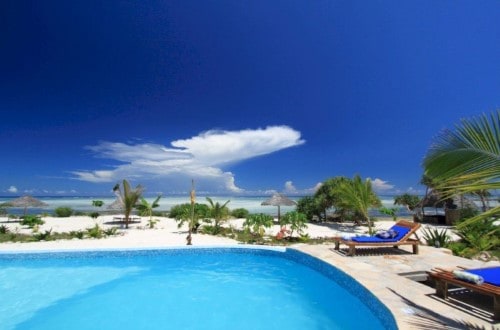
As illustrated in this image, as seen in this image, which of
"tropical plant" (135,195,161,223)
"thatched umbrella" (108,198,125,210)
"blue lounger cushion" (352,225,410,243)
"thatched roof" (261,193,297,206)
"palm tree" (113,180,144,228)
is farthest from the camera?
"thatched roof" (261,193,297,206)

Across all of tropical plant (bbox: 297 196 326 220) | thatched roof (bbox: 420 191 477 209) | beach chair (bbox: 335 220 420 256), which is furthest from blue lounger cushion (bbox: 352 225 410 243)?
thatched roof (bbox: 420 191 477 209)

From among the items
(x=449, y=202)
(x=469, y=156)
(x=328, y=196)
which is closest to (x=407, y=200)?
(x=449, y=202)

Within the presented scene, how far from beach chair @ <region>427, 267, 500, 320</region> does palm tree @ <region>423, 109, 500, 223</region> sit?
7.78 ft

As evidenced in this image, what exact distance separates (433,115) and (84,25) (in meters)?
24.3

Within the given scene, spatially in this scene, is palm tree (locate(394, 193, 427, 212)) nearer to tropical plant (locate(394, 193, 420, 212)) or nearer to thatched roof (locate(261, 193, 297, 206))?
tropical plant (locate(394, 193, 420, 212))

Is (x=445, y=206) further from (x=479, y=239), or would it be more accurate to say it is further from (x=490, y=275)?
(x=490, y=275)

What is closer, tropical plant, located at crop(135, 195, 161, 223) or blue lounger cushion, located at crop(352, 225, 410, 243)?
blue lounger cushion, located at crop(352, 225, 410, 243)

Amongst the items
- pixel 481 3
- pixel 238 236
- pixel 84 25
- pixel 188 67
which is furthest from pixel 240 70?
pixel 481 3

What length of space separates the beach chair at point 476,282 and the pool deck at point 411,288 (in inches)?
6.4

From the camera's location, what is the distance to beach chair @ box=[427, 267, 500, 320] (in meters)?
3.76

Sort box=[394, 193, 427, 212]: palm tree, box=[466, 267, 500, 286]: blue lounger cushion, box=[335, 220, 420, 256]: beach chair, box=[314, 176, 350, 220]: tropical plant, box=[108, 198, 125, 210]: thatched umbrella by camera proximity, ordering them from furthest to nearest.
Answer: box=[394, 193, 427, 212]: palm tree < box=[314, 176, 350, 220]: tropical plant < box=[108, 198, 125, 210]: thatched umbrella < box=[335, 220, 420, 256]: beach chair < box=[466, 267, 500, 286]: blue lounger cushion

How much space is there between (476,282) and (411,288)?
1107 millimetres

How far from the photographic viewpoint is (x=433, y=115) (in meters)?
22.2

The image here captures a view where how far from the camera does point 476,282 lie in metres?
4.09
